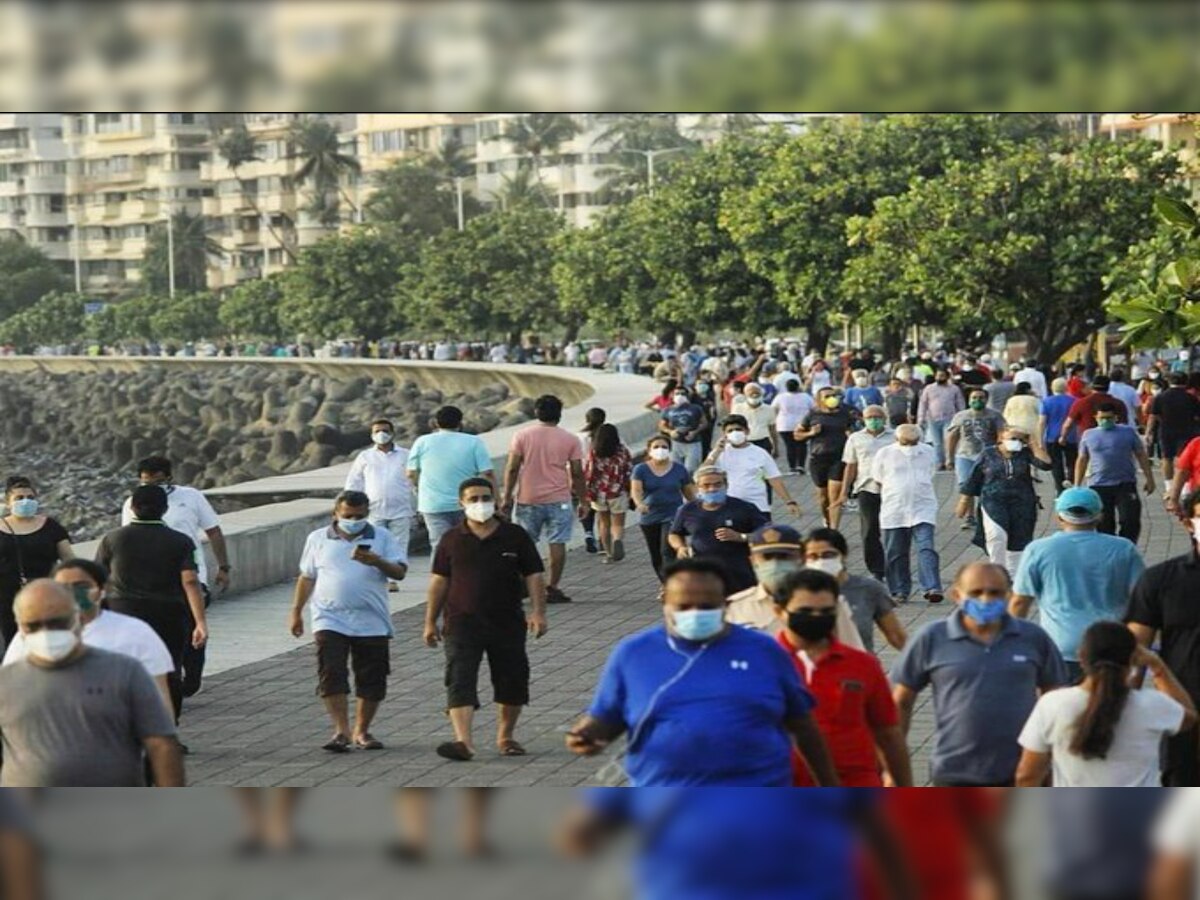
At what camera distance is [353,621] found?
38.7 ft

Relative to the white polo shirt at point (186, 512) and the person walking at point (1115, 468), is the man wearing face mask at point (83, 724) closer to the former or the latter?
the white polo shirt at point (186, 512)

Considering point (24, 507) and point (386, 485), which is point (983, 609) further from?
point (386, 485)

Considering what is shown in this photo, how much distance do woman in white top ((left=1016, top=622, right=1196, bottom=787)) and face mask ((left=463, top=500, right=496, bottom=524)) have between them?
4.06m

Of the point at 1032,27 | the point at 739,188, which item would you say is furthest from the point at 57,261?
the point at 1032,27

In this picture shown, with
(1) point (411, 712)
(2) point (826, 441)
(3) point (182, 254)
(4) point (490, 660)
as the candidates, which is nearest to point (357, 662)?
(4) point (490, 660)

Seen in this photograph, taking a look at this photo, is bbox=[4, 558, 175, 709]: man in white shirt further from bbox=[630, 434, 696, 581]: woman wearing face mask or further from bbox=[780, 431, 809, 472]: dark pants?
bbox=[780, 431, 809, 472]: dark pants

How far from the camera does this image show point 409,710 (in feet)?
42.4

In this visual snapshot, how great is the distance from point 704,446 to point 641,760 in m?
20.6

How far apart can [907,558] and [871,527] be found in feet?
2.59

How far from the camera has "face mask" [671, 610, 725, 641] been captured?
305 inches

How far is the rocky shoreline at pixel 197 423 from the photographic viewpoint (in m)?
51.9

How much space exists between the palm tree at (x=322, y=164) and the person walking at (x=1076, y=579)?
99.4 m

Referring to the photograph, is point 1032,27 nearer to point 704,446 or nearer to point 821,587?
point 821,587

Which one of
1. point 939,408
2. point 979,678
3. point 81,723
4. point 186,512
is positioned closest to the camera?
point 81,723
